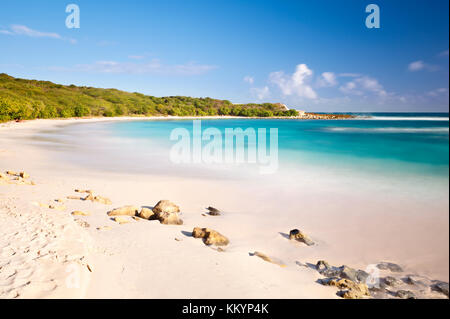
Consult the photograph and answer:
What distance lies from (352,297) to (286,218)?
11.2 ft

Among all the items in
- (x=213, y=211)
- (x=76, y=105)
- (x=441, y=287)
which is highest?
(x=76, y=105)

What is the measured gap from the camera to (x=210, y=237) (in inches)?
214

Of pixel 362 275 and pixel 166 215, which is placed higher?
pixel 166 215

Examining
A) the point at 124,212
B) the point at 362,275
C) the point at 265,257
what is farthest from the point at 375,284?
the point at 124,212

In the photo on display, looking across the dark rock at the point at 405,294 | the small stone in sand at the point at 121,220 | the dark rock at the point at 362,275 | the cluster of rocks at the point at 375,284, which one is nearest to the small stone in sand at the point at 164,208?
the small stone in sand at the point at 121,220

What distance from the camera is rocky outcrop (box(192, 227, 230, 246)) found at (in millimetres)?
5383

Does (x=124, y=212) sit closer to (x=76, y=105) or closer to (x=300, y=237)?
(x=300, y=237)

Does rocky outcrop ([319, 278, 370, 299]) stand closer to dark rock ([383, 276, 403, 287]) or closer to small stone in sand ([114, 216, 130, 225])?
dark rock ([383, 276, 403, 287])

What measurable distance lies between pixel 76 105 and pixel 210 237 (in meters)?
82.8

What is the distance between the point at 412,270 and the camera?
4992mm

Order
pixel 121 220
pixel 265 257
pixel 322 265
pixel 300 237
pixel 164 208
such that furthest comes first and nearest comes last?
pixel 164 208 → pixel 121 220 → pixel 300 237 → pixel 265 257 → pixel 322 265

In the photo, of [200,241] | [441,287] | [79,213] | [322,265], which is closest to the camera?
[441,287]

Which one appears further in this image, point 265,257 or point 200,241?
point 200,241
